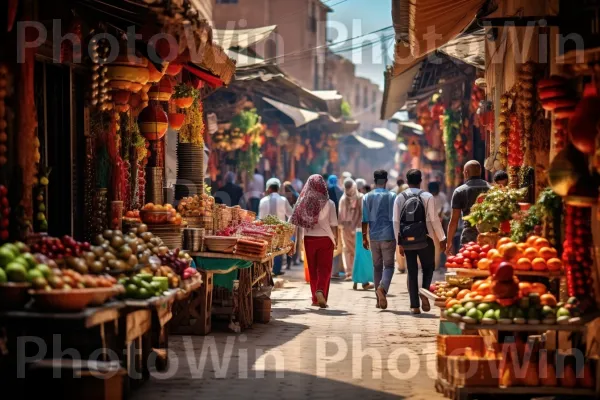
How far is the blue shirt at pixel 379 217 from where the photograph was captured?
1658cm

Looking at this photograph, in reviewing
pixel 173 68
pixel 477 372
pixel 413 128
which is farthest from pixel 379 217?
pixel 413 128

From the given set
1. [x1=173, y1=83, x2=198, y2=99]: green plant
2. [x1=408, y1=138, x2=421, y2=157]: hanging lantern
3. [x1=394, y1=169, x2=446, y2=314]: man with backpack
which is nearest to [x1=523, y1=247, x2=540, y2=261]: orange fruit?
[x1=394, y1=169, x2=446, y2=314]: man with backpack

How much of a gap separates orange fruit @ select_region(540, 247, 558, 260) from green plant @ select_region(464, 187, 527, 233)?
193 cm

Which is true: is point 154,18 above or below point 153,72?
above

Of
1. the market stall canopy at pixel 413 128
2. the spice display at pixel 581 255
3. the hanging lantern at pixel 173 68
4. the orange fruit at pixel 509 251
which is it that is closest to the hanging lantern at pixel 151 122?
the hanging lantern at pixel 173 68

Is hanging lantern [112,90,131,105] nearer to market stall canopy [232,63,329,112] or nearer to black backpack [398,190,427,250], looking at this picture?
black backpack [398,190,427,250]

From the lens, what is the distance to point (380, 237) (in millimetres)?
16547

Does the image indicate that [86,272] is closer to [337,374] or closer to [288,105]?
[337,374]

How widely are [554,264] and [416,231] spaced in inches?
220

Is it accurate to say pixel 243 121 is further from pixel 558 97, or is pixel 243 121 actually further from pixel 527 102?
pixel 558 97

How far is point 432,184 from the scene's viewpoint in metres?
22.0

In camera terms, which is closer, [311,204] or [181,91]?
[181,91]

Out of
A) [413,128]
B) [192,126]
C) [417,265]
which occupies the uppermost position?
[413,128]

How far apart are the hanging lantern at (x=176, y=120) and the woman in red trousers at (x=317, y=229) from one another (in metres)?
2.05
